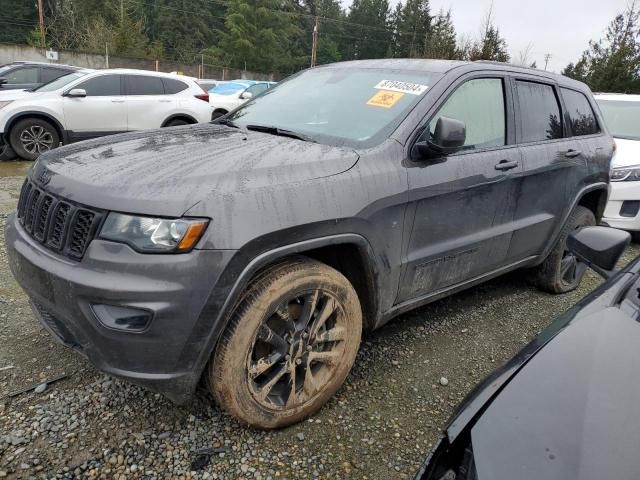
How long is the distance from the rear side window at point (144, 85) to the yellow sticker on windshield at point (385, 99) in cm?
729

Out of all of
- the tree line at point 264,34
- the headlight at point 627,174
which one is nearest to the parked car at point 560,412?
the headlight at point 627,174

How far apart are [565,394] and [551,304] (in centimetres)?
292

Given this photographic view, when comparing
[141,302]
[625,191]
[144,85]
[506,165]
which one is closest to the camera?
[141,302]

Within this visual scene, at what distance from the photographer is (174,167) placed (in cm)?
199

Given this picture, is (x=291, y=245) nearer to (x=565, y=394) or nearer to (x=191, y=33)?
(x=565, y=394)

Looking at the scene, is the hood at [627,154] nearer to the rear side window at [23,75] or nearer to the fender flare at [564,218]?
the fender flare at [564,218]

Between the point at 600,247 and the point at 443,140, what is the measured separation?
85 centimetres

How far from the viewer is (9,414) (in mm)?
2232

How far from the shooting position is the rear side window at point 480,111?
2764 millimetres

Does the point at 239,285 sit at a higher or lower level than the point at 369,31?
lower

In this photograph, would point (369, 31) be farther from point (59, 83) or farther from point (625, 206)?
point (625, 206)

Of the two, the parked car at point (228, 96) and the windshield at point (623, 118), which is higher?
the windshield at point (623, 118)

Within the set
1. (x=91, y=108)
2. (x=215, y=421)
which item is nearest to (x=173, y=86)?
(x=91, y=108)

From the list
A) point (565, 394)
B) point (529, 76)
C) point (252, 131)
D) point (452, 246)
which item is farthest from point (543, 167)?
point (565, 394)
